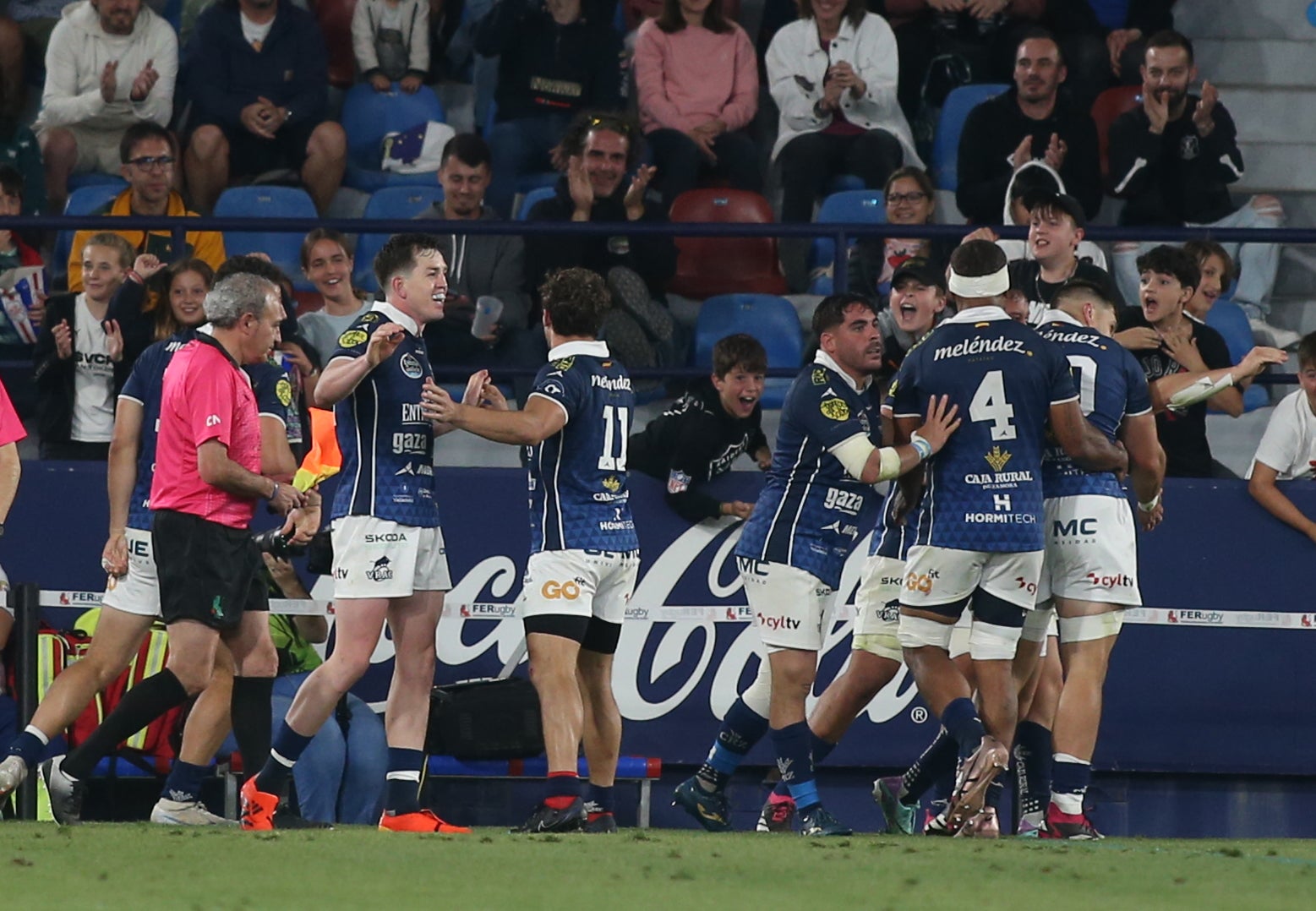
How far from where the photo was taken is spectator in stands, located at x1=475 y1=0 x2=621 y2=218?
13008mm

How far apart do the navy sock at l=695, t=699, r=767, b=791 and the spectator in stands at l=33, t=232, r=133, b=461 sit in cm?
374

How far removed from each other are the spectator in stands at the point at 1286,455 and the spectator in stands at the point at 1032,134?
2.36 meters

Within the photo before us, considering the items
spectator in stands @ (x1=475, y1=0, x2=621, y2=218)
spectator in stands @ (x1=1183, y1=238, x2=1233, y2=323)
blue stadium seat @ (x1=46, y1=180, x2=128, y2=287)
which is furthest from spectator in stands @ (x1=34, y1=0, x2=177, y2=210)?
spectator in stands @ (x1=1183, y1=238, x2=1233, y2=323)

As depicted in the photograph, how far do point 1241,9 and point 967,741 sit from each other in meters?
8.66

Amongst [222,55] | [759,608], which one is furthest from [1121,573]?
[222,55]

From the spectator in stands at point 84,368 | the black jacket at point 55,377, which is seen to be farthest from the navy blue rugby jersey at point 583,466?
the spectator in stands at point 84,368

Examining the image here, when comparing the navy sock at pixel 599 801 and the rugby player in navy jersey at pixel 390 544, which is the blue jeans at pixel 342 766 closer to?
the rugby player in navy jersey at pixel 390 544

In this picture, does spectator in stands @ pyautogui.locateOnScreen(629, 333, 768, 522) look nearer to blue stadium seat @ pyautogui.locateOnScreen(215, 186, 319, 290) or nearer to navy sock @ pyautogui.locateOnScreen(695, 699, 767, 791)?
navy sock @ pyautogui.locateOnScreen(695, 699, 767, 791)

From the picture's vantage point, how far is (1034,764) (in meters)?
8.70

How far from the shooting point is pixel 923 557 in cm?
816

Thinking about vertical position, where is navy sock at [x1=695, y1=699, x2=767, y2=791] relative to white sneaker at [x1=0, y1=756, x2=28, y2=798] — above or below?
above

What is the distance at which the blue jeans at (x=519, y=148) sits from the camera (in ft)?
42.1

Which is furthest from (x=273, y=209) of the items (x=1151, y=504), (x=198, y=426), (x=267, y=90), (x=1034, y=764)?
(x=1034, y=764)

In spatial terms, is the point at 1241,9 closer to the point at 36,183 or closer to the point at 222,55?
the point at 222,55
